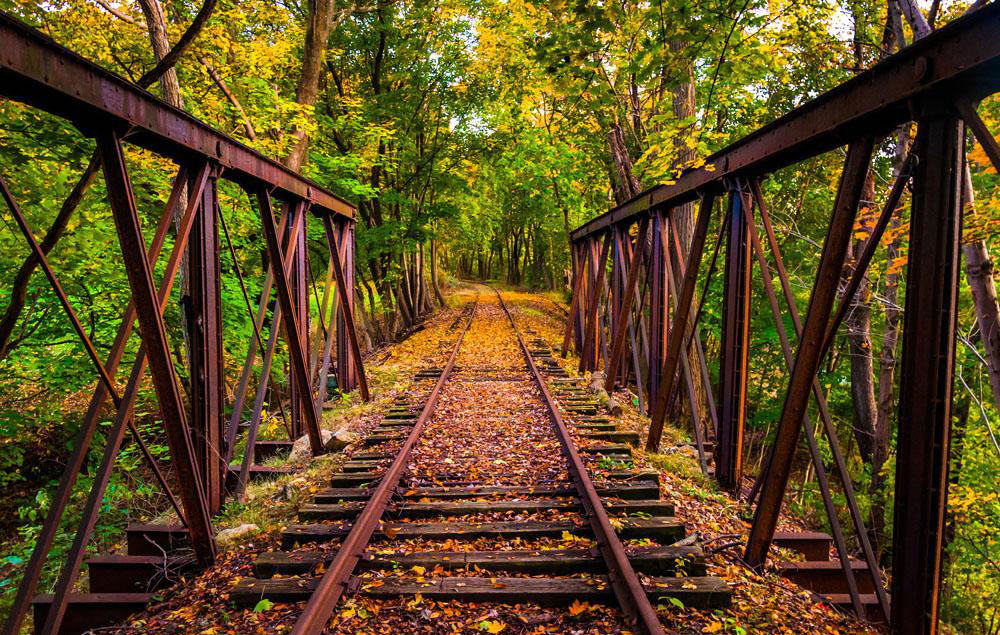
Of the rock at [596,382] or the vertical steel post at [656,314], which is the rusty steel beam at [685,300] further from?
the rock at [596,382]

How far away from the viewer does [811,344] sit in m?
3.54

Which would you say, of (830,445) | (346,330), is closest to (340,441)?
(346,330)

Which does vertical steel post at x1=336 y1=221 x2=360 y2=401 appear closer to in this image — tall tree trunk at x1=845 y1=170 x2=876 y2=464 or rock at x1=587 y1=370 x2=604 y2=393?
rock at x1=587 y1=370 x2=604 y2=393

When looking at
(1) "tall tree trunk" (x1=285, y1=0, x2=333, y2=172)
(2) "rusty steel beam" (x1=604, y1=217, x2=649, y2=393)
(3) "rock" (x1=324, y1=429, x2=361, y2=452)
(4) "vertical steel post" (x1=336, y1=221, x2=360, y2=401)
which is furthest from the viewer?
(1) "tall tree trunk" (x1=285, y1=0, x2=333, y2=172)

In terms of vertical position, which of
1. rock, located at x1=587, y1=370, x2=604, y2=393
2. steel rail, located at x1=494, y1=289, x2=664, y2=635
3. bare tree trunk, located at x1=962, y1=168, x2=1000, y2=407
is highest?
bare tree trunk, located at x1=962, y1=168, x2=1000, y2=407

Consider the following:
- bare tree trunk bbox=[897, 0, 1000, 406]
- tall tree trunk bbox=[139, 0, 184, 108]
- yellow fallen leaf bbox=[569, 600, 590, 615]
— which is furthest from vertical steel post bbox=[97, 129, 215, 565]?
bare tree trunk bbox=[897, 0, 1000, 406]

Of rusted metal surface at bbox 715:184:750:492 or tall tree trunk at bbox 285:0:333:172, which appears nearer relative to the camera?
rusted metal surface at bbox 715:184:750:492

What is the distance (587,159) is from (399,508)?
12115 mm

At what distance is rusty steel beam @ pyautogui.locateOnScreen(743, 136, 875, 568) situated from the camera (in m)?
3.22

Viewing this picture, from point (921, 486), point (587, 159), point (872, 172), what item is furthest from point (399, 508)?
point (587, 159)

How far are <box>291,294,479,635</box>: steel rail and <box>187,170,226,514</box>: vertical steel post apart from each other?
1.43 m

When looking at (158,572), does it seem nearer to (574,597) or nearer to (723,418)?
(574,597)

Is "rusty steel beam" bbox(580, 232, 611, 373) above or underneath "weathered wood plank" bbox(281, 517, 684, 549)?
above

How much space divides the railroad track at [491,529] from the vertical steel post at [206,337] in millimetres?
961
